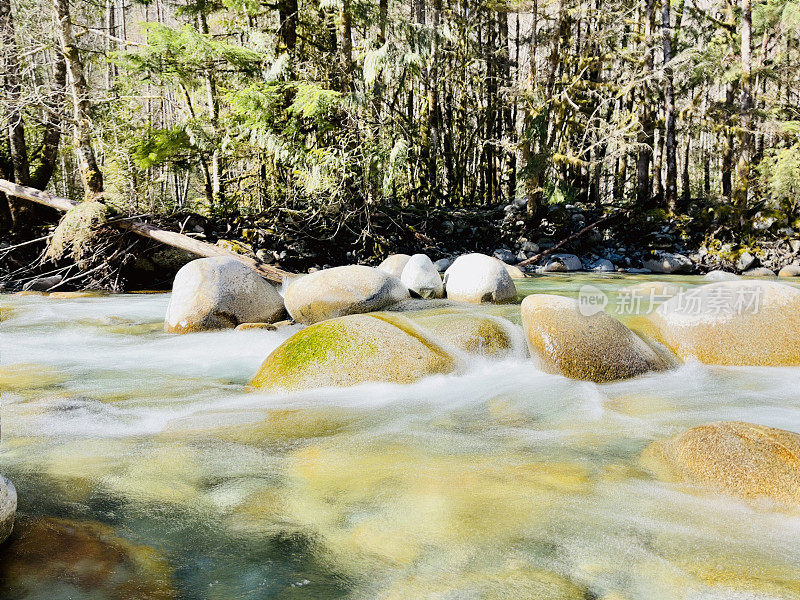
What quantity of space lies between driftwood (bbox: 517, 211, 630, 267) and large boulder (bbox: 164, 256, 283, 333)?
8.22 m

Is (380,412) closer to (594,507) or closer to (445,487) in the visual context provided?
(445,487)

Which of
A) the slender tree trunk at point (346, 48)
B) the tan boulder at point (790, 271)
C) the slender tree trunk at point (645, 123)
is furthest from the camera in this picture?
the slender tree trunk at point (645, 123)

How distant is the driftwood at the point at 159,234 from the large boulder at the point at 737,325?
5654mm

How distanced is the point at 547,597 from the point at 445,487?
31.1 inches

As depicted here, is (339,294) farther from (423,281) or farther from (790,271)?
(790,271)

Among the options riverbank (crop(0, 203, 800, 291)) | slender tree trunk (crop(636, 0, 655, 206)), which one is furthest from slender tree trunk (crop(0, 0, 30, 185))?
slender tree trunk (crop(636, 0, 655, 206))

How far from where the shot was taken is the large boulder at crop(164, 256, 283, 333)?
241 inches

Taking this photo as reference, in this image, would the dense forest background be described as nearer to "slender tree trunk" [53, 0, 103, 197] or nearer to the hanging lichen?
"slender tree trunk" [53, 0, 103, 197]

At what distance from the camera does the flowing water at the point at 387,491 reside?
186 cm

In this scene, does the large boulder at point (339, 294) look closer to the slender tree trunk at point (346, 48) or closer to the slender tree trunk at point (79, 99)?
the slender tree trunk at point (79, 99)

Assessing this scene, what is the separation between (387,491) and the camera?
2496 millimetres

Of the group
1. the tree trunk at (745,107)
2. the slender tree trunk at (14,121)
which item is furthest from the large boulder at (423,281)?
the tree trunk at (745,107)

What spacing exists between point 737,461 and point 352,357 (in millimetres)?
2519

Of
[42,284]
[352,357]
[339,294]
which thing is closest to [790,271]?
[339,294]
